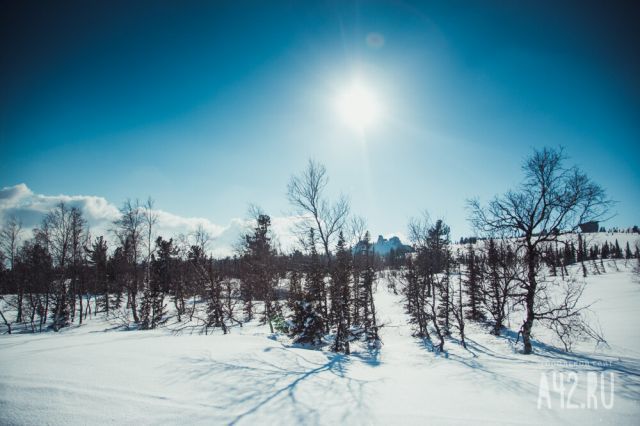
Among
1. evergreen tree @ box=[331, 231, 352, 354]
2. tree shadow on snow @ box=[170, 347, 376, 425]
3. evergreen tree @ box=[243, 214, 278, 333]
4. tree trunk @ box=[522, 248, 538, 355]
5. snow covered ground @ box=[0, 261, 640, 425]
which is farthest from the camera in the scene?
evergreen tree @ box=[243, 214, 278, 333]

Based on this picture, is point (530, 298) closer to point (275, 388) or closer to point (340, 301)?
point (340, 301)

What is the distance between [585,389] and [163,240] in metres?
46.5

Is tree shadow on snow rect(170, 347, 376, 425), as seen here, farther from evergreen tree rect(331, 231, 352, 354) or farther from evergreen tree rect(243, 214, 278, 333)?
evergreen tree rect(243, 214, 278, 333)

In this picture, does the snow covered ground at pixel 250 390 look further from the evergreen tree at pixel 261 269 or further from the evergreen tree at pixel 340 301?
the evergreen tree at pixel 261 269

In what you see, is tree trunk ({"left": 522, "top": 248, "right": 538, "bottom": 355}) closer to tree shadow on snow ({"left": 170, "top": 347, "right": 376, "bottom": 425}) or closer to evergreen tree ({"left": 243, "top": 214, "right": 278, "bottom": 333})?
tree shadow on snow ({"left": 170, "top": 347, "right": 376, "bottom": 425})

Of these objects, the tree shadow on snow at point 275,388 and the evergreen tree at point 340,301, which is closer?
the tree shadow on snow at point 275,388

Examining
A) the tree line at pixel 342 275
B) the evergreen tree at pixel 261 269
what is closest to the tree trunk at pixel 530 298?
the tree line at pixel 342 275

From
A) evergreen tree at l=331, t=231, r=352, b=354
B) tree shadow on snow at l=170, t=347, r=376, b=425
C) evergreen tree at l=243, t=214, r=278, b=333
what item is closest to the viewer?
tree shadow on snow at l=170, t=347, r=376, b=425

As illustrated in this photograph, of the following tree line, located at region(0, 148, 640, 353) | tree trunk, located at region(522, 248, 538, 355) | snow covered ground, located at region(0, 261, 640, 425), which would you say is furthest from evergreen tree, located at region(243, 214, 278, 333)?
tree trunk, located at region(522, 248, 538, 355)

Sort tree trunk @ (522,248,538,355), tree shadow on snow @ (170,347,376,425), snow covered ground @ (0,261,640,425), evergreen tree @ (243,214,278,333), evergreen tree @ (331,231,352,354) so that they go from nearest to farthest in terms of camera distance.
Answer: snow covered ground @ (0,261,640,425), tree shadow on snow @ (170,347,376,425), tree trunk @ (522,248,538,355), evergreen tree @ (331,231,352,354), evergreen tree @ (243,214,278,333)

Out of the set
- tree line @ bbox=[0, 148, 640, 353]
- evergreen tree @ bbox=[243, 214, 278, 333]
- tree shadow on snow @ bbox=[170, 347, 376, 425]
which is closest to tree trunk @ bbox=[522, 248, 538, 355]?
tree line @ bbox=[0, 148, 640, 353]

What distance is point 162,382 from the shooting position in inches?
193

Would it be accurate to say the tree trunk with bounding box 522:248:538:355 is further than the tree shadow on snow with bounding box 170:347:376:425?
Yes

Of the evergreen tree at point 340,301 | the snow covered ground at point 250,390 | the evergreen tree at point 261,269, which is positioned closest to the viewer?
the snow covered ground at point 250,390
